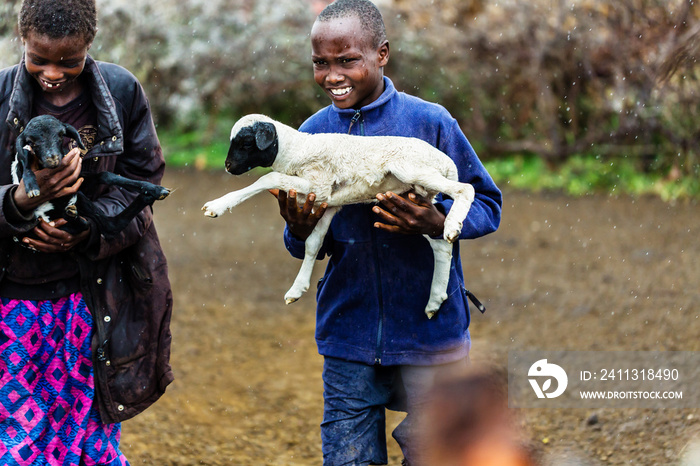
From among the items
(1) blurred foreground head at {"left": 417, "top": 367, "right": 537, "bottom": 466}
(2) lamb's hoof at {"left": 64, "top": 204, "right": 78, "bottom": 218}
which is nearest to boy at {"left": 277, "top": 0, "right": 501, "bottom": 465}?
(1) blurred foreground head at {"left": 417, "top": 367, "right": 537, "bottom": 466}

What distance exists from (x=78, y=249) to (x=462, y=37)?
12.5 m

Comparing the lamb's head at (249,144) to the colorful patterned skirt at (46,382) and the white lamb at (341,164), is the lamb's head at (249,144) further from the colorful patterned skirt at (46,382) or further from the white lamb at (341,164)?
the colorful patterned skirt at (46,382)

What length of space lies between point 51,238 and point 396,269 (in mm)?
1431

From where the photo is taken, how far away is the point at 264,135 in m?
3.01

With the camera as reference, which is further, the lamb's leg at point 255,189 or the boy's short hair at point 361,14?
the boy's short hair at point 361,14

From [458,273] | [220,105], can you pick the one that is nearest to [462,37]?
[220,105]

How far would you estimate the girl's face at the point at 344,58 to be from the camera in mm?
3197

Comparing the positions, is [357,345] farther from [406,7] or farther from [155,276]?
[406,7]

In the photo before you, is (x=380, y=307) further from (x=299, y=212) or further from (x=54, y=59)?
(x=54, y=59)

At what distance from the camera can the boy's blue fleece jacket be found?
3.38 meters

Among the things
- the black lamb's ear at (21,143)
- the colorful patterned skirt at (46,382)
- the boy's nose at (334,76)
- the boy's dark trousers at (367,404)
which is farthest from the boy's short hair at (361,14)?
the colorful patterned skirt at (46,382)

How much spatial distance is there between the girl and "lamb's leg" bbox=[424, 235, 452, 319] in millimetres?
1261

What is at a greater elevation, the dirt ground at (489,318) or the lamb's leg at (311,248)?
the lamb's leg at (311,248)

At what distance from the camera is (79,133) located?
10.9ft
